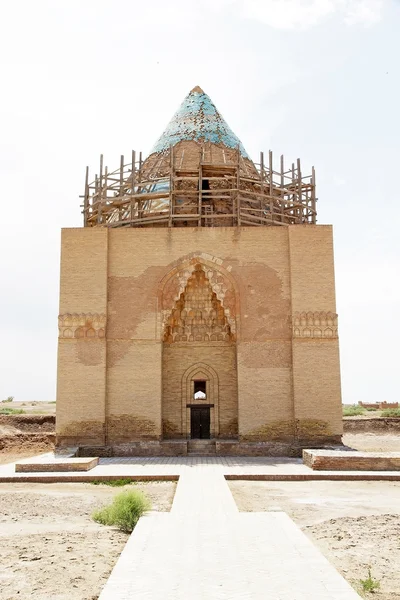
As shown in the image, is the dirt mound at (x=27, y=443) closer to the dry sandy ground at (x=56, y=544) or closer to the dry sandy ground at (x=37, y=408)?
the dry sandy ground at (x=56, y=544)

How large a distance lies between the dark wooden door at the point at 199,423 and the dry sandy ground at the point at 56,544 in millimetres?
5393

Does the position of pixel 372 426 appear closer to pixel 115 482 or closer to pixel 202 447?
pixel 202 447

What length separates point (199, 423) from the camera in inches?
581

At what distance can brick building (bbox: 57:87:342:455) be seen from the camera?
13.5 meters

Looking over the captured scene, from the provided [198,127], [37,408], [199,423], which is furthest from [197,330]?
[37,408]

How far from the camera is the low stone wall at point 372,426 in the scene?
76.6 feet

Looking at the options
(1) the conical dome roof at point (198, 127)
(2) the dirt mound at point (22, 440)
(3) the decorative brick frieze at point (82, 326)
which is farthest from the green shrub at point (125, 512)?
(1) the conical dome roof at point (198, 127)

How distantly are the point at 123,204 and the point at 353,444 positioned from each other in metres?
10.1

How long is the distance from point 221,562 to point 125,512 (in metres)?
1.87

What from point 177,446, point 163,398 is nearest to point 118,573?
point 177,446

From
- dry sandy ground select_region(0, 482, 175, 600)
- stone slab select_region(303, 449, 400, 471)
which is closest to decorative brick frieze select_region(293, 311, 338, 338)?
stone slab select_region(303, 449, 400, 471)

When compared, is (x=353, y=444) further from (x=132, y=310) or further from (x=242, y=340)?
(x=132, y=310)

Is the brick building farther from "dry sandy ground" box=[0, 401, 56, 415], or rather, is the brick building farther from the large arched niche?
"dry sandy ground" box=[0, 401, 56, 415]

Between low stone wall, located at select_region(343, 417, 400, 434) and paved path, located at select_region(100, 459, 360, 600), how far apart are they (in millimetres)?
17384
